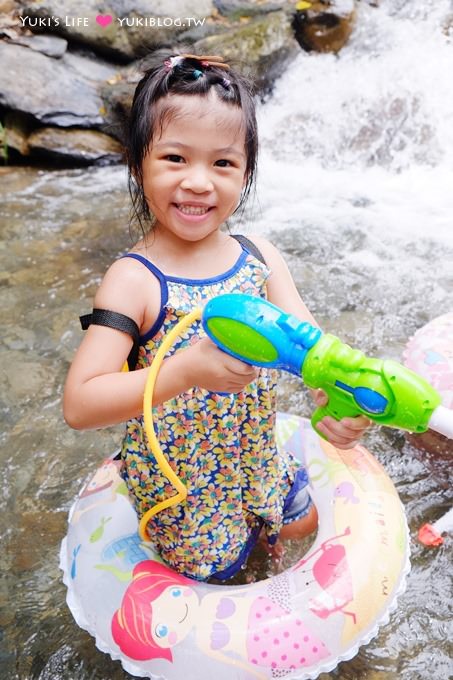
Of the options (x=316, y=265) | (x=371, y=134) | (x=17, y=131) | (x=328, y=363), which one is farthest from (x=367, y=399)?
(x=17, y=131)

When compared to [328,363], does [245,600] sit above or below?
below

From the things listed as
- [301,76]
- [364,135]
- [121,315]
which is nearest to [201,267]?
[121,315]

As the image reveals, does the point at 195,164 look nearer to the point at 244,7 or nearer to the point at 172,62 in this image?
the point at 172,62

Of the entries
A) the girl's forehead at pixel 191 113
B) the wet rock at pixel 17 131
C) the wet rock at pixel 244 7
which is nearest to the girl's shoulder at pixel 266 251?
the girl's forehead at pixel 191 113

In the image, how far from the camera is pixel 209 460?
4.56 ft

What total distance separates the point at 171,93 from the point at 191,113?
59mm

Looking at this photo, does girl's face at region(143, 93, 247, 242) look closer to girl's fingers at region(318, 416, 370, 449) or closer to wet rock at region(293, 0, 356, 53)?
girl's fingers at region(318, 416, 370, 449)

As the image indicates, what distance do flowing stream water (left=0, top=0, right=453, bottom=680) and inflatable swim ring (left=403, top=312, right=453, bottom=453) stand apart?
0.20 ft

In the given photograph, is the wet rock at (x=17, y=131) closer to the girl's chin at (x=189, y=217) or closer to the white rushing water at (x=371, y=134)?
the white rushing water at (x=371, y=134)

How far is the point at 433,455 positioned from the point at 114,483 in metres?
1.07

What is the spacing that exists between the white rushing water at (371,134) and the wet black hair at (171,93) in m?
2.37

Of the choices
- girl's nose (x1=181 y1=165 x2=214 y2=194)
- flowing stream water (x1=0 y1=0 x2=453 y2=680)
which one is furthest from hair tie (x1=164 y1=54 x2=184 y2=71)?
flowing stream water (x1=0 y1=0 x2=453 y2=680)

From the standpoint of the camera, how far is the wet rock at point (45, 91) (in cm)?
491

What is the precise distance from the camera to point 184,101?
3.81ft
